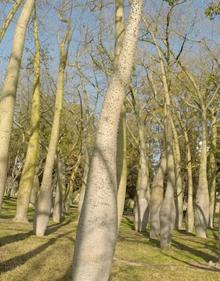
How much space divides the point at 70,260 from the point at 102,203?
5209 mm

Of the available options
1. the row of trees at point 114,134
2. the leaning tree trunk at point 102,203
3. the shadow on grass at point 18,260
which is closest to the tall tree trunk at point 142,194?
the row of trees at point 114,134

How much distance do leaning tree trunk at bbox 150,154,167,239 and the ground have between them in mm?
2547

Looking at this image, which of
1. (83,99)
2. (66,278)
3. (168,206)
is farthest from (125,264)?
(83,99)

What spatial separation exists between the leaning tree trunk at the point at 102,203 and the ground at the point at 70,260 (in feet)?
10.1

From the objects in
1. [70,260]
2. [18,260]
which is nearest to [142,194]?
[70,260]

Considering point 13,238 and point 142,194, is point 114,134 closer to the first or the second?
point 13,238

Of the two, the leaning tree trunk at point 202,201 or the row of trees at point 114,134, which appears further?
the leaning tree trunk at point 202,201

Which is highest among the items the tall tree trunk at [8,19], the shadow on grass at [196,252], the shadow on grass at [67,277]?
the tall tree trunk at [8,19]

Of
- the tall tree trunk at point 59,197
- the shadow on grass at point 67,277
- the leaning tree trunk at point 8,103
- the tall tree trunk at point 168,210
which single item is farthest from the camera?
the tall tree trunk at point 59,197

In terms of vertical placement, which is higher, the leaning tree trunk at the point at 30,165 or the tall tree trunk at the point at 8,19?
the tall tree trunk at the point at 8,19

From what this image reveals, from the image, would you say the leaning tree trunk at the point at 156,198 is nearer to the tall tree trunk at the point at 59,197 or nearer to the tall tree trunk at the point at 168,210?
the tall tree trunk at the point at 168,210

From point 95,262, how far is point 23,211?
47.1 feet

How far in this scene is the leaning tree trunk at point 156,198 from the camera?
1831 centimetres

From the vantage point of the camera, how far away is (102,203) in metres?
5.80
